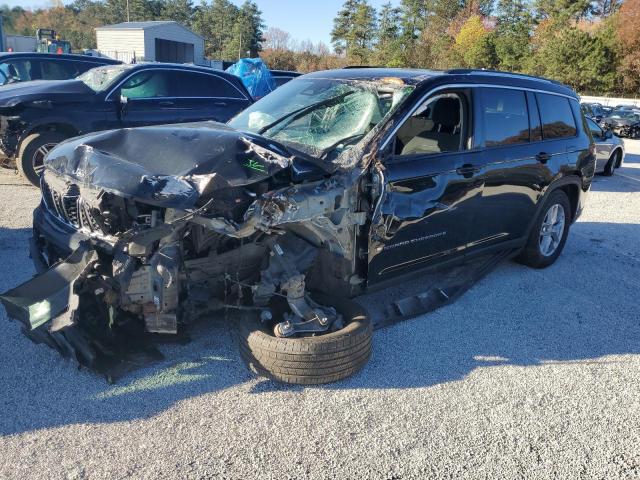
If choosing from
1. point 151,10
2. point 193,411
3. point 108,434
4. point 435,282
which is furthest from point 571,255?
point 151,10

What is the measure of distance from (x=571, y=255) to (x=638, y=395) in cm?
297

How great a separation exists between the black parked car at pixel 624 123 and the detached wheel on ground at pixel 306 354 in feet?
81.6

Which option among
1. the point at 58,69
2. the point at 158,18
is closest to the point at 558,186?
the point at 58,69

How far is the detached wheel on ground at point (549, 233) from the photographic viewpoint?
527 cm

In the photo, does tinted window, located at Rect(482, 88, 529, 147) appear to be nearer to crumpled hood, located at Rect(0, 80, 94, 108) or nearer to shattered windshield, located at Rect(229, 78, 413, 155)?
shattered windshield, located at Rect(229, 78, 413, 155)

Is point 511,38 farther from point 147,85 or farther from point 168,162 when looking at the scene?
point 168,162

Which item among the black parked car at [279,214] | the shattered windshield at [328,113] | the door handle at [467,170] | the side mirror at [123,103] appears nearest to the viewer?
the black parked car at [279,214]

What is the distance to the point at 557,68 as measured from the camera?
133ft

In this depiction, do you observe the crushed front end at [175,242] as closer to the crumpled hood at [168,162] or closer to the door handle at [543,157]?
the crumpled hood at [168,162]

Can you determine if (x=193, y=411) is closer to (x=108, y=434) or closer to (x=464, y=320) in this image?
(x=108, y=434)

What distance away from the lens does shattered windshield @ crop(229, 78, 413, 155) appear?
370cm

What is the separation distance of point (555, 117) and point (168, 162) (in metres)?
3.93

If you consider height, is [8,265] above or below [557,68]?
below

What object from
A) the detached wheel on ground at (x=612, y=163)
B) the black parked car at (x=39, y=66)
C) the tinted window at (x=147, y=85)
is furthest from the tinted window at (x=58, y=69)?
the detached wheel on ground at (x=612, y=163)
